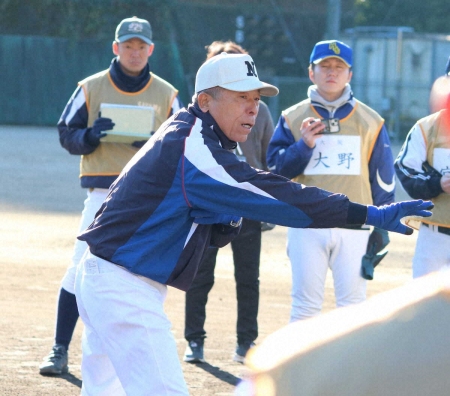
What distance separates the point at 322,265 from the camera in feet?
19.6

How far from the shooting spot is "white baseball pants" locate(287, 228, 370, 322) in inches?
233

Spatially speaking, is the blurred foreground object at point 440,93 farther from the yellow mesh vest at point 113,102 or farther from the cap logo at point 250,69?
the yellow mesh vest at point 113,102

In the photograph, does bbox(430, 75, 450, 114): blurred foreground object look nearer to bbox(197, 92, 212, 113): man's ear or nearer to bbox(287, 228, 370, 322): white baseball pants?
bbox(197, 92, 212, 113): man's ear

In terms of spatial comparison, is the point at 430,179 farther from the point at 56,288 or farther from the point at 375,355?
the point at 56,288

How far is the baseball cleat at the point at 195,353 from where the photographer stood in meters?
6.48

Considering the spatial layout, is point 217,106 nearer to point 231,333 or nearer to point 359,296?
point 359,296

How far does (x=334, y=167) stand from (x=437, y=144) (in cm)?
67

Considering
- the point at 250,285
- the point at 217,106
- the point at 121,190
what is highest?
the point at 217,106

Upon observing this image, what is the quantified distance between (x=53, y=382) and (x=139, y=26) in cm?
253

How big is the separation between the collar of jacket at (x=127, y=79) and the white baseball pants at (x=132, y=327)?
2582mm

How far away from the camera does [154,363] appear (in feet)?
12.5

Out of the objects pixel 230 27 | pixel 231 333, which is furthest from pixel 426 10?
pixel 231 333

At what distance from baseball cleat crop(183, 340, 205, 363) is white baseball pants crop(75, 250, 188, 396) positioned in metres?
2.44

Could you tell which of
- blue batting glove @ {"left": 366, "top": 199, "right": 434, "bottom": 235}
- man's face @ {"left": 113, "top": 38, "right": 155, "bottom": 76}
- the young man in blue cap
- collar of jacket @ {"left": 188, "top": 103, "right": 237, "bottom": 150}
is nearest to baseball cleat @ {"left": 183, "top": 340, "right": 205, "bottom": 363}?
the young man in blue cap
